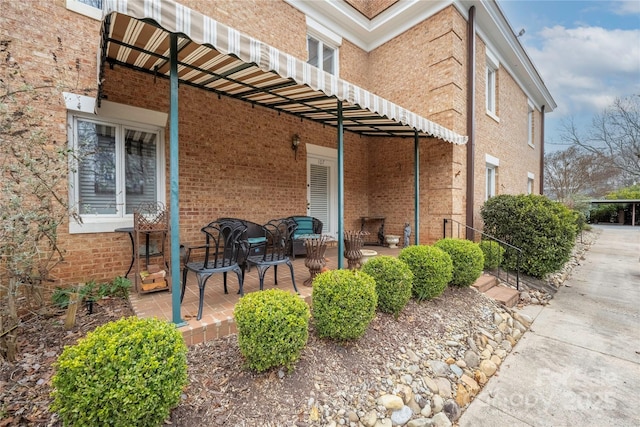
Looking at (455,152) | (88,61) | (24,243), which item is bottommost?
(24,243)

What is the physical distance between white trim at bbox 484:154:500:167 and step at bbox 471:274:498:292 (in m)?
4.07

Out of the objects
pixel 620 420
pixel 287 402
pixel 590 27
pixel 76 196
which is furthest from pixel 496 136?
pixel 590 27

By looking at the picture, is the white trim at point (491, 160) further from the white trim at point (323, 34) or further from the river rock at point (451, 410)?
the river rock at point (451, 410)

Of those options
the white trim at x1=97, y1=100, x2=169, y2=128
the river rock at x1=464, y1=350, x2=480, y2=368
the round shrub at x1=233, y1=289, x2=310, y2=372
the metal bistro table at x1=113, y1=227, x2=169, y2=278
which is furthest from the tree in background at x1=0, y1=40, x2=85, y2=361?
the river rock at x1=464, y1=350, x2=480, y2=368

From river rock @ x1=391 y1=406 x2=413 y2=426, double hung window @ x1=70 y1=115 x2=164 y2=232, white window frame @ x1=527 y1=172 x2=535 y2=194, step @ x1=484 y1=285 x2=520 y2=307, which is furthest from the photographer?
white window frame @ x1=527 y1=172 x2=535 y2=194

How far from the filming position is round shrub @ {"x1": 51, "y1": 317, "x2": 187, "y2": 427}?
5.16 ft

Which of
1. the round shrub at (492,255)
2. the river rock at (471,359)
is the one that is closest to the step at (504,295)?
the round shrub at (492,255)

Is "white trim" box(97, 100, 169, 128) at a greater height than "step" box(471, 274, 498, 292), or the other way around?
"white trim" box(97, 100, 169, 128)

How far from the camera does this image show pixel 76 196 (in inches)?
163

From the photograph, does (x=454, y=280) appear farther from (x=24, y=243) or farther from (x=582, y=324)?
(x=24, y=243)

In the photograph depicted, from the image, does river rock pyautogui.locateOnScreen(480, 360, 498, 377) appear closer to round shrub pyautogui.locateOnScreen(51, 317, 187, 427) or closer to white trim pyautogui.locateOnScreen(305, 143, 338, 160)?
round shrub pyautogui.locateOnScreen(51, 317, 187, 427)

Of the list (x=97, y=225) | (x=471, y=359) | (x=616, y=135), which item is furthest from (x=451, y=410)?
(x=616, y=135)

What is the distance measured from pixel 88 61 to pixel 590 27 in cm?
3266

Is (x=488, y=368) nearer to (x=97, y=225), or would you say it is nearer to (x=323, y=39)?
(x=97, y=225)
